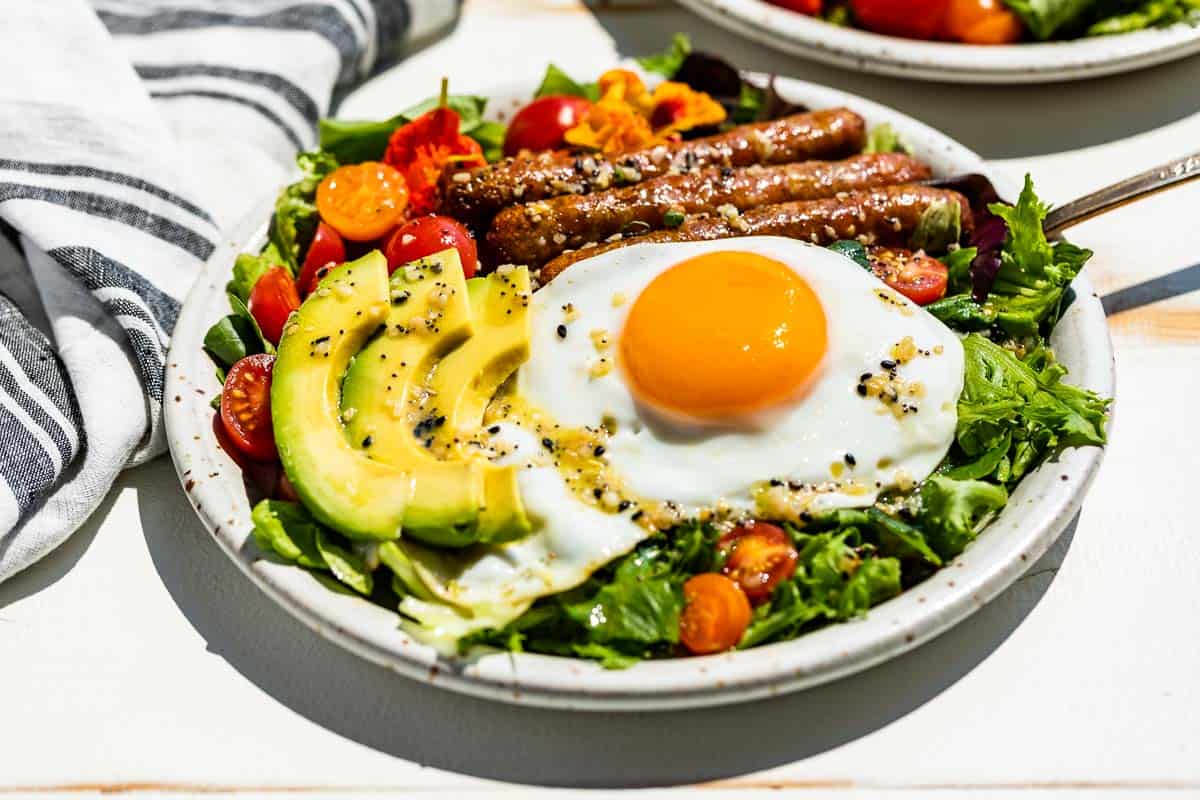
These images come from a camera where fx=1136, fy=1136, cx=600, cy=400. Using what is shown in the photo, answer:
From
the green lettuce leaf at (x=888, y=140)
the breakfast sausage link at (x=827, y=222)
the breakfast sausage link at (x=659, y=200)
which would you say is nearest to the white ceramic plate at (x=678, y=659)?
the breakfast sausage link at (x=827, y=222)

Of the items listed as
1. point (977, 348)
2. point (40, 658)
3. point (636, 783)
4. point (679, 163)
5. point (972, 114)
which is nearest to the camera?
point (636, 783)

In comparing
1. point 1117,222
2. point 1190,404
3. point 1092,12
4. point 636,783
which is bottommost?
point 636,783

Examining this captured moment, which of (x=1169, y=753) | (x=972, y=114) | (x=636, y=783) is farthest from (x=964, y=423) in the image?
(x=972, y=114)

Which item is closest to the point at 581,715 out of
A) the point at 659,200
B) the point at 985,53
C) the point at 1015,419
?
the point at 1015,419

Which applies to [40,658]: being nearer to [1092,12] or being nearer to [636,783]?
[636,783]

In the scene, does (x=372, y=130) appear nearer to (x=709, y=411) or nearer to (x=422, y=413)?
(x=422, y=413)

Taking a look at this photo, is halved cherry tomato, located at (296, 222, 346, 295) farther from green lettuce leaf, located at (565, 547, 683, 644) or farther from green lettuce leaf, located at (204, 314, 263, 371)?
green lettuce leaf, located at (565, 547, 683, 644)
